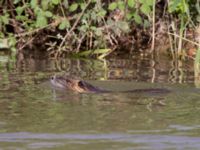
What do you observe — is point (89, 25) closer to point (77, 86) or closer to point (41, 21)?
point (41, 21)

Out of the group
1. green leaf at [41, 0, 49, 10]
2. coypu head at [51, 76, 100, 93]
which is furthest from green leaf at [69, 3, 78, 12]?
coypu head at [51, 76, 100, 93]

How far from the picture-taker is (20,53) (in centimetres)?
909

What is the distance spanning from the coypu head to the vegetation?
1.76m

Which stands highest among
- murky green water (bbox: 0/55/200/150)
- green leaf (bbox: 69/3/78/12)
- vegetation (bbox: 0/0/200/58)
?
green leaf (bbox: 69/3/78/12)

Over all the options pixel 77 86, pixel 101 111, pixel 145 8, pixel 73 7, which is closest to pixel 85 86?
pixel 77 86

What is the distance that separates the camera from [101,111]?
5637 mm

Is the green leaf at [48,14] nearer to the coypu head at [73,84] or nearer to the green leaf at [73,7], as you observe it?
the green leaf at [73,7]

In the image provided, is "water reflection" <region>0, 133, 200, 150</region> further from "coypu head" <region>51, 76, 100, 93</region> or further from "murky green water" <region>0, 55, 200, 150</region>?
"coypu head" <region>51, 76, 100, 93</region>

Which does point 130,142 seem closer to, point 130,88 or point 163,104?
point 163,104

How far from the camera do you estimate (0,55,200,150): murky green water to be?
4.73 meters

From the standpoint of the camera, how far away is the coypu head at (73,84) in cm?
654

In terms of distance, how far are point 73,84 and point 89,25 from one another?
232cm

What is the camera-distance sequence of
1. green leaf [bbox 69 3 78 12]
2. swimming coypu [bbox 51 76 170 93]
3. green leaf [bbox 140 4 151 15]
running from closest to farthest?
swimming coypu [bbox 51 76 170 93]
green leaf [bbox 140 4 151 15]
green leaf [bbox 69 3 78 12]

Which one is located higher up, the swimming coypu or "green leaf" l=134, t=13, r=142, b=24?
"green leaf" l=134, t=13, r=142, b=24
